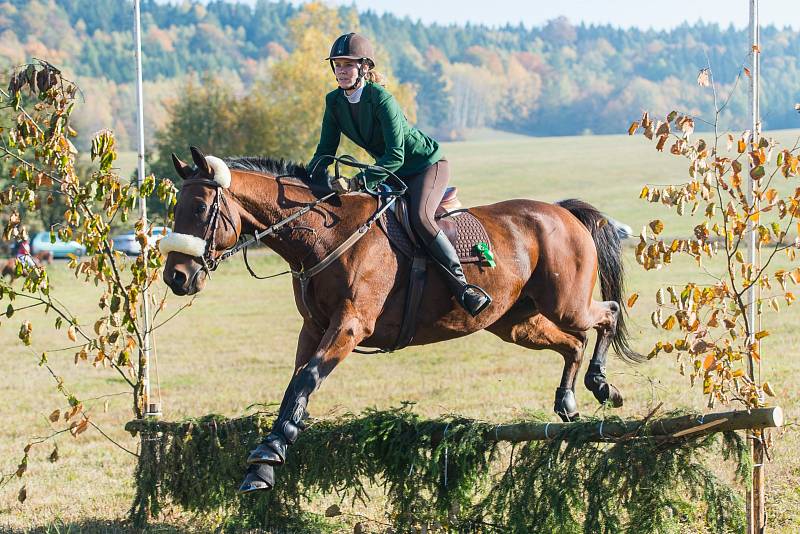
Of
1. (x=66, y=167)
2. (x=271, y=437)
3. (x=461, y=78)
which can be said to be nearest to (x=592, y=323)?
(x=271, y=437)

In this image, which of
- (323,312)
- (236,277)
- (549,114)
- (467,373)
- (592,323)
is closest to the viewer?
(323,312)

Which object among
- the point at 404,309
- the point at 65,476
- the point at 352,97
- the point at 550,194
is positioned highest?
the point at 352,97

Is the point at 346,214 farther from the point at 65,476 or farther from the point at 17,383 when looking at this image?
the point at 17,383

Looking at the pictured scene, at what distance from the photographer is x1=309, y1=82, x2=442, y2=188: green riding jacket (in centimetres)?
632

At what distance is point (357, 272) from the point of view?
20.5 feet

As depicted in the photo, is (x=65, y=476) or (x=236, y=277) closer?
(x=65, y=476)

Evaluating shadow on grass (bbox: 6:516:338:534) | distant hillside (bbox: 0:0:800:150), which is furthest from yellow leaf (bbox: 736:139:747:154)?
distant hillside (bbox: 0:0:800:150)

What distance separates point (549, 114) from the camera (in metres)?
127

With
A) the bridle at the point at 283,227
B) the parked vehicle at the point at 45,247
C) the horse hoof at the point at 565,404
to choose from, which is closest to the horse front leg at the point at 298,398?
the bridle at the point at 283,227

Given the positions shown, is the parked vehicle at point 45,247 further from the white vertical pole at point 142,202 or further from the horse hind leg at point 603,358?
the horse hind leg at point 603,358

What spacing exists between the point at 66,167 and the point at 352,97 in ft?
6.47

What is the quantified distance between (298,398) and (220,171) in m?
1.41

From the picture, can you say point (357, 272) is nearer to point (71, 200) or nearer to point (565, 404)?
point (71, 200)

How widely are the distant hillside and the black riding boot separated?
85030 mm
